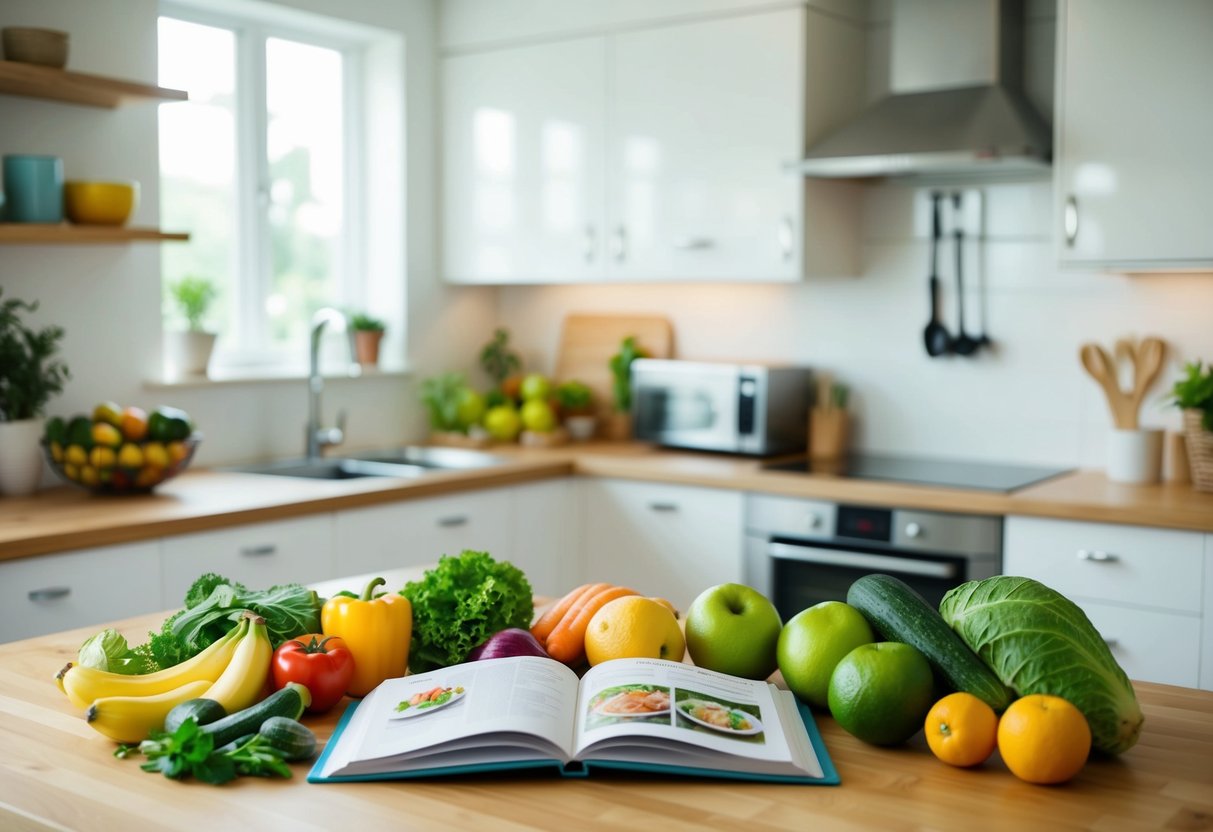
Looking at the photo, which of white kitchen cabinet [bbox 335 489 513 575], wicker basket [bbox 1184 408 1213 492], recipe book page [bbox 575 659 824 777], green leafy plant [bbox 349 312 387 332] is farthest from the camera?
green leafy plant [bbox 349 312 387 332]

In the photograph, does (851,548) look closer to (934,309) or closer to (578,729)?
(934,309)

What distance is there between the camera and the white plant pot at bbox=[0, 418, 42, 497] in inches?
114

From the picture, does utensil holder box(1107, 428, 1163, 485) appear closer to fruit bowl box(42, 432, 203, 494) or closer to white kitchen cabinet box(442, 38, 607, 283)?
white kitchen cabinet box(442, 38, 607, 283)

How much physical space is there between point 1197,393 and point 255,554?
7.41 ft

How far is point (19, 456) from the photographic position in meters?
2.93

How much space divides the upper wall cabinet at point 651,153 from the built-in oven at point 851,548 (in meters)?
0.71

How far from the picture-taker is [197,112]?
3.64 meters

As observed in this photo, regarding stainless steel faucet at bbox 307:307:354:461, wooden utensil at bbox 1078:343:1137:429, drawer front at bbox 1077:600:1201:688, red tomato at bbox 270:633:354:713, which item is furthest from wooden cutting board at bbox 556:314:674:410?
red tomato at bbox 270:633:354:713

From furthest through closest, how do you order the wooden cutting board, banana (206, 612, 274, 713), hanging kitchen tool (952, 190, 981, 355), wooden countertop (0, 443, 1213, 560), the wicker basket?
the wooden cutting board → hanging kitchen tool (952, 190, 981, 355) → the wicker basket → wooden countertop (0, 443, 1213, 560) → banana (206, 612, 274, 713)

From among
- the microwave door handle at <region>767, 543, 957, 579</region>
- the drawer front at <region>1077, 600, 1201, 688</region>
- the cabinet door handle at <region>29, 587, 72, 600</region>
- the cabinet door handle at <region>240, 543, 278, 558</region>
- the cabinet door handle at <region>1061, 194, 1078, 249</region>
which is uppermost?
the cabinet door handle at <region>1061, 194, 1078, 249</region>

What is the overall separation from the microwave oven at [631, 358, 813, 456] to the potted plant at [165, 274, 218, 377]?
1279mm

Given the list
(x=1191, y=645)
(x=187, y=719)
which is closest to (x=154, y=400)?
(x=187, y=719)

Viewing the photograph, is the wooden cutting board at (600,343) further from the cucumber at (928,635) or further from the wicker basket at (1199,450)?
the cucumber at (928,635)

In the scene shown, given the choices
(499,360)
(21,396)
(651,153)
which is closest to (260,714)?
(21,396)
